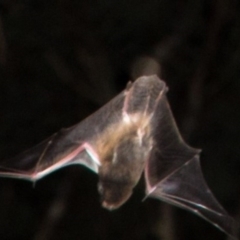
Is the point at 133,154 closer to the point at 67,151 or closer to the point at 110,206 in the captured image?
the point at 110,206

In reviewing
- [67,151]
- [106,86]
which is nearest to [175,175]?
[67,151]

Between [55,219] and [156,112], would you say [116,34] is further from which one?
[156,112]

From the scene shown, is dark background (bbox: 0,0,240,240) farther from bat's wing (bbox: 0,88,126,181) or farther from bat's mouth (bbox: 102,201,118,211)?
bat's mouth (bbox: 102,201,118,211)

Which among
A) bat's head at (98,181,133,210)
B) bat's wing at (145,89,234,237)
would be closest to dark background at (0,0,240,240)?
bat's wing at (145,89,234,237)

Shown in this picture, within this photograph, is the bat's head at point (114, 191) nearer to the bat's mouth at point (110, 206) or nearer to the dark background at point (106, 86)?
the bat's mouth at point (110, 206)

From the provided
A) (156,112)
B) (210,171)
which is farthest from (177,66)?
(156,112)

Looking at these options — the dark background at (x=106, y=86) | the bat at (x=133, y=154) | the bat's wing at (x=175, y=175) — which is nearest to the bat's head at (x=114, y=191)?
the bat at (x=133, y=154)

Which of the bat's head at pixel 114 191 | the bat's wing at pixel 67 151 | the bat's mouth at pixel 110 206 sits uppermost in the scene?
the bat's wing at pixel 67 151
